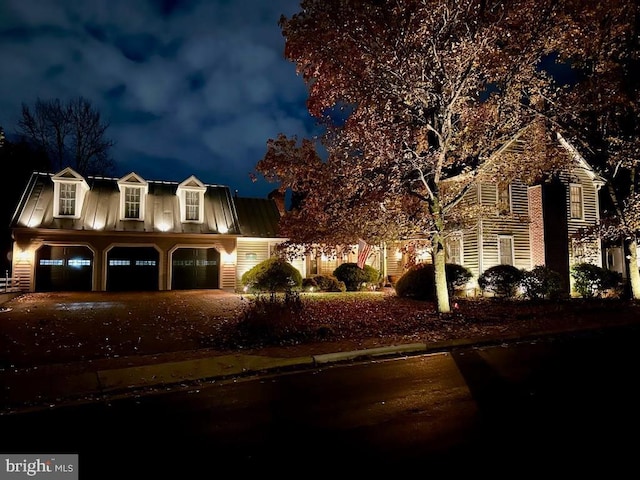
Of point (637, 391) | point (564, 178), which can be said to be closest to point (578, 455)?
point (637, 391)

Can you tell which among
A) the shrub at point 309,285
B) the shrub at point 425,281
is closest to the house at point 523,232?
the shrub at point 425,281

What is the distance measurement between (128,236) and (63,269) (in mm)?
3870

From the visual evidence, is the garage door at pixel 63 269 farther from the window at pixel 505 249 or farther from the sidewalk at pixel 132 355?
the window at pixel 505 249

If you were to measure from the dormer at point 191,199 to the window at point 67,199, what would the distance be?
17.5 ft

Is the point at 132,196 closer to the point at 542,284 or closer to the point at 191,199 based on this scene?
the point at 191,199

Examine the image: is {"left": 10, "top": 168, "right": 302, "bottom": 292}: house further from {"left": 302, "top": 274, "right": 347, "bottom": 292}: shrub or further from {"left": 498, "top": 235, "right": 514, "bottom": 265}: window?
{"left": 498, "top": 235, "right": 514, "bottom": 265}: window

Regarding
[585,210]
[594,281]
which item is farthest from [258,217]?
[585,210]

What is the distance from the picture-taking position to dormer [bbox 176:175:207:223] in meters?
24.4

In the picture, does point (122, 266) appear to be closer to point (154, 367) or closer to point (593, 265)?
point (154, 367)

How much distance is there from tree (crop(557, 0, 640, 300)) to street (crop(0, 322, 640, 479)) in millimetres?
13254

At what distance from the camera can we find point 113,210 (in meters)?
23.2

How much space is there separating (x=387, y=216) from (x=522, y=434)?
398 inches

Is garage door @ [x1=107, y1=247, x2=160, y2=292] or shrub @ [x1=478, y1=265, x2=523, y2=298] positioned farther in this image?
garage door @ [x1=107, y1=247, x2=160, y2=292]

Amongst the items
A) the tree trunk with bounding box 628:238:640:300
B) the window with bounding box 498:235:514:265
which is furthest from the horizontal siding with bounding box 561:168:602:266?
the tree trunk with bounding box 628:238:640:300
